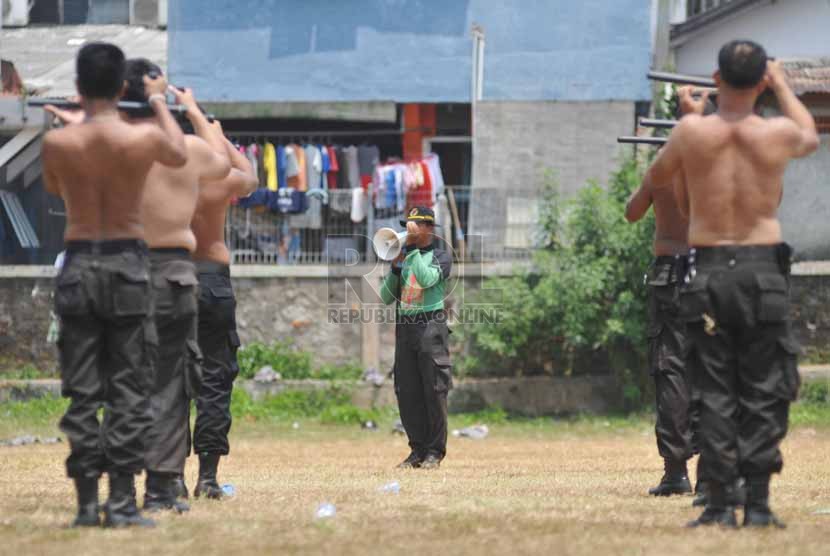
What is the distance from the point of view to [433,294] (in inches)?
532

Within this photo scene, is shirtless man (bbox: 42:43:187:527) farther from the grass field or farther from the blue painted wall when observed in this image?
the blue painted wall

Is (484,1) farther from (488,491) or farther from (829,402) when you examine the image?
(488,491)

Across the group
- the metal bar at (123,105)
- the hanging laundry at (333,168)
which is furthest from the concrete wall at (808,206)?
the metal bar at (123,105)

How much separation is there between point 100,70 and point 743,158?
3.50 m

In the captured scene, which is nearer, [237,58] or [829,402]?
[829,402]

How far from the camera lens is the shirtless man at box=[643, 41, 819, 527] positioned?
25.0ft

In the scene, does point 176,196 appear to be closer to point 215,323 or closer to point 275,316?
point 215,323

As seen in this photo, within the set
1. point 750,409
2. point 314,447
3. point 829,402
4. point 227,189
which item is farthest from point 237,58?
point 750,409

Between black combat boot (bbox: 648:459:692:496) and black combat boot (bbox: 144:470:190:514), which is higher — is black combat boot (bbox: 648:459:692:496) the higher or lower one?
the lower one

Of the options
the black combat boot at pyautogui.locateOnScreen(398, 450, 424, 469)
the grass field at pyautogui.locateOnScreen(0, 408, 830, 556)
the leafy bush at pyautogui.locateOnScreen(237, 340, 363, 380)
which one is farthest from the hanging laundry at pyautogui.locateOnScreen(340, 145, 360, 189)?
the black combat boot at pyautogui.locateOnScreen(398, 450, 424, 469)

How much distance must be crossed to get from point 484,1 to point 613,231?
5.90m

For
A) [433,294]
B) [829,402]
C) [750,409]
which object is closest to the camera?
[750,409]

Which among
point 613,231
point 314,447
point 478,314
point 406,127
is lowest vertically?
point 314,447

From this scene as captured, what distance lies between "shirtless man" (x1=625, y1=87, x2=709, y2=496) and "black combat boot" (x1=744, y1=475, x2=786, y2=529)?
260 centimetres
